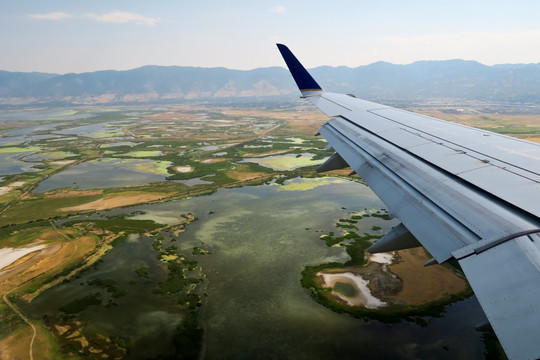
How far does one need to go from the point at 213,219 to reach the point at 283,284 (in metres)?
16.8

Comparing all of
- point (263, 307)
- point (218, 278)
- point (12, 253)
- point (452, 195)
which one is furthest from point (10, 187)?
point (452, 195)

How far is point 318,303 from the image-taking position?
71.8 feet

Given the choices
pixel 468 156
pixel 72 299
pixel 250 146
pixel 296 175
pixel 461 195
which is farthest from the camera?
pixel 250 146

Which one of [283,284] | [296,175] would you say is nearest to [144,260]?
[283,284]

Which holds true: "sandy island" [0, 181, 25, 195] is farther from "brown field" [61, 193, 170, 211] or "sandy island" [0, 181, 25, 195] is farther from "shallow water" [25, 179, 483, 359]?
"shallow water" [25, 179, 483, 359]

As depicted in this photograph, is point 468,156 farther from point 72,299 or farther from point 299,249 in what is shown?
point 72,299

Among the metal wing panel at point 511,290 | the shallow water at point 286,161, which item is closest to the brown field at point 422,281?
the metal wing panel at point 511,290

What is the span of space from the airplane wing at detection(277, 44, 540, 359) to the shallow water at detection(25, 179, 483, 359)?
1142 cm

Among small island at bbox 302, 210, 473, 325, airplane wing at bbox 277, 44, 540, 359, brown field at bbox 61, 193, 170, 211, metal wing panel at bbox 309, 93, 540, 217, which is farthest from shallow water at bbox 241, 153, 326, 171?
airplane wing at bbox 277, 44, 540, 359

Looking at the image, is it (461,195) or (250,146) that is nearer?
(461,195)

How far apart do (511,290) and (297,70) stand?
20.3m

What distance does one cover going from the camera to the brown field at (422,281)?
2202 centimetres

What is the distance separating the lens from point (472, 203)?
7.93 metres

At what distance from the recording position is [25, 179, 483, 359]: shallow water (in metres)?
17.9
